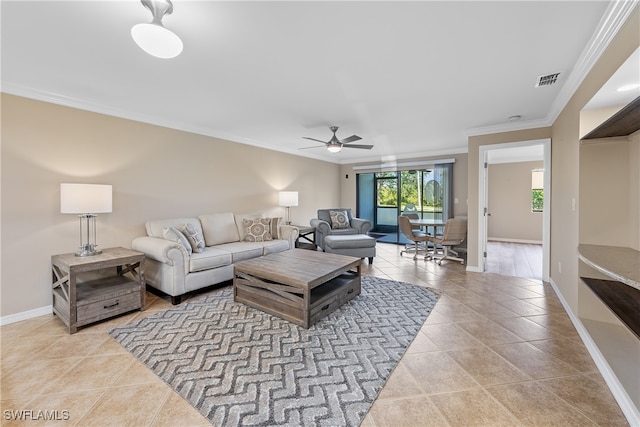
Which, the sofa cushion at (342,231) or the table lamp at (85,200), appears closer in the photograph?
the table lamp at (85,200)

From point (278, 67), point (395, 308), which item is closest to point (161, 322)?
point (395, 308)

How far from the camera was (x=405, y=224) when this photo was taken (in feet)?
17.3

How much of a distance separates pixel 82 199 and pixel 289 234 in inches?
108

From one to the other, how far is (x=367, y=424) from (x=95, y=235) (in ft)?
11.4

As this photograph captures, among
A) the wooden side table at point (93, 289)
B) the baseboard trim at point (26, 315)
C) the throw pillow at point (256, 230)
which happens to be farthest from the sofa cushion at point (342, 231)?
the baseboard trim at point (26, 315)

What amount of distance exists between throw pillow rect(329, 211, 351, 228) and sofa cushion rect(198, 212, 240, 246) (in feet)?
6.89

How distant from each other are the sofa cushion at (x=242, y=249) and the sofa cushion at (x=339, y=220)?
6.62ft

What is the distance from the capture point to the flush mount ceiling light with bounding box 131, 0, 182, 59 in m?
1.46

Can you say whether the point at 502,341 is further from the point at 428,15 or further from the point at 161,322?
the point at 161,322

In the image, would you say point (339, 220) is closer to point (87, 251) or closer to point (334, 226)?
point (334, 226)

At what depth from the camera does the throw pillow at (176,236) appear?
317 centimetres

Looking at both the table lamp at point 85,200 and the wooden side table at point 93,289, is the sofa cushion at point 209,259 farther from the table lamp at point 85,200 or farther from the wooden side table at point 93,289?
the table lamp at point 85,200

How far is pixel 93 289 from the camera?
273 centimetres

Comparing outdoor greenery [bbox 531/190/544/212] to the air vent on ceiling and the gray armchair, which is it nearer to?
the gray armchair
